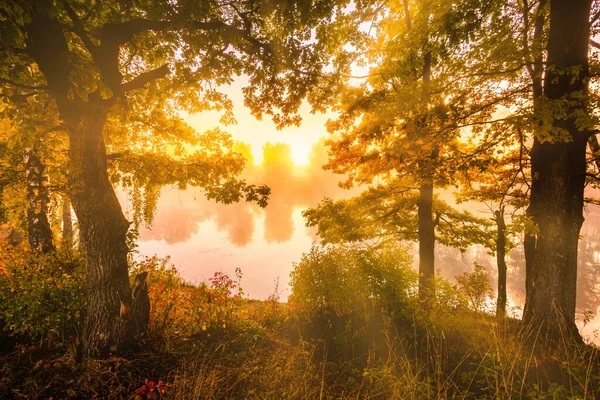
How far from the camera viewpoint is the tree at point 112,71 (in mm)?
3348

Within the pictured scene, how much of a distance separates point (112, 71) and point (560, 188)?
29.7 ft

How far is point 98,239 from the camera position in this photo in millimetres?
3975

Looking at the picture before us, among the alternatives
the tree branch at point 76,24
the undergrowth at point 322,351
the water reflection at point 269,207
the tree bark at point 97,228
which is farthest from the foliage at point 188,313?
the water reflection at point 269,207

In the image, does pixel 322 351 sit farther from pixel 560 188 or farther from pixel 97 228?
pixel 560 188

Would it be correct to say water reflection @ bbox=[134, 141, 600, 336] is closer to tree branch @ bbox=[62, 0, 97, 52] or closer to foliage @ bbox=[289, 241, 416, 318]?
foliage @ bbox=[289, 241, 416, 318]

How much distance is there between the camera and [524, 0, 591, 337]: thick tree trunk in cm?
463

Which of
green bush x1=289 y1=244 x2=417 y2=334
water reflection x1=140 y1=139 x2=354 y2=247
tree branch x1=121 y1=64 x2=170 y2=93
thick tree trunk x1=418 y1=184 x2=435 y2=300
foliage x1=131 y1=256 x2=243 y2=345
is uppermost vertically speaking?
water reflection x1=140 y1=139 x2=354 y2=247

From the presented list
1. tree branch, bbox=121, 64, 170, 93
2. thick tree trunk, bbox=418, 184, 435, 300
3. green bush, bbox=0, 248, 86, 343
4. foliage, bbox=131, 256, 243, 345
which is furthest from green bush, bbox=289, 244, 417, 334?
tree branch, bbox=121, 64, 170, 93

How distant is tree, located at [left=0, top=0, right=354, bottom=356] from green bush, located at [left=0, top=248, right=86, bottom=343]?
32.5 inches

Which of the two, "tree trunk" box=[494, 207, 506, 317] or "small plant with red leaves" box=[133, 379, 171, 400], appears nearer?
"small plant with red leaves" box=[133, 379, 171, 400]

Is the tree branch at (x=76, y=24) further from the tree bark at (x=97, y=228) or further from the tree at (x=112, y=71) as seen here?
the tree bark at (x=97, y=228)

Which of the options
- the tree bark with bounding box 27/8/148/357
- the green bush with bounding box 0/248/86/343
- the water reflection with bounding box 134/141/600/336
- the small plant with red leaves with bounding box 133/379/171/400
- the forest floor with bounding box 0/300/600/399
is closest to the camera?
the small plant with red leaves with bounding box 133/379/171/400

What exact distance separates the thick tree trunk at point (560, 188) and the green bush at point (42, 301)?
31.6 feet

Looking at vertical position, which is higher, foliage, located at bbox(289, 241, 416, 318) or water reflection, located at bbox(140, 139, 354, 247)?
water reflection, located at bbox(140, 139, 354, 247)
